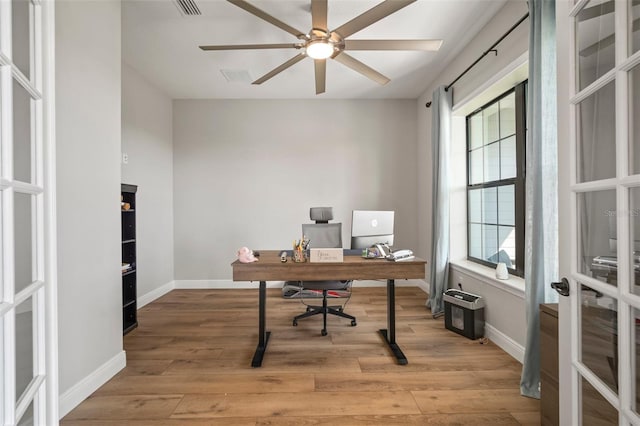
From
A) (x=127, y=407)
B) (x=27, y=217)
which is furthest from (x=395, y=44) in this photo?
(x=127, y=407)

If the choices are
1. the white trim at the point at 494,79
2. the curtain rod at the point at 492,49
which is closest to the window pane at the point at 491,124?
the white trim at the point at 494,79

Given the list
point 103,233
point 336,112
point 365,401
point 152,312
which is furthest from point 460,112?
point 152,312

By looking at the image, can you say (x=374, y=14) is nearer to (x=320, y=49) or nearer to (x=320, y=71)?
(x=320, y=49)

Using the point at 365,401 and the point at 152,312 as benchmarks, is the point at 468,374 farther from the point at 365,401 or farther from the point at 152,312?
the point at 152,312

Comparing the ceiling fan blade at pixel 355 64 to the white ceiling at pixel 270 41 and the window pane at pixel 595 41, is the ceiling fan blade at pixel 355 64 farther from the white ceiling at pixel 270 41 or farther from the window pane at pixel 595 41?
the window pane at pixel 595 41

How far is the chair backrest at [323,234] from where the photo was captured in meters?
3.12

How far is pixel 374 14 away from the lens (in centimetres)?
181

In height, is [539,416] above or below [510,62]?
below

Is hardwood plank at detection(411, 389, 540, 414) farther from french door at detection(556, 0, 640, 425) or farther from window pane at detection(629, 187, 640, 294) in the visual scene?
window pane at detection(629, 187, 640, 294)

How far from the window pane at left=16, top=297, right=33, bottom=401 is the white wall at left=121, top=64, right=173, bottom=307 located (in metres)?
2.58

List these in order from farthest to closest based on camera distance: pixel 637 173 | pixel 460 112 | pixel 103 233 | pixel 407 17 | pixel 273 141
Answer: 1. pixel 273 141
2. pixel 460 112
3. pixel 407 17
4. pixel 103 233
5. pixel 637 173

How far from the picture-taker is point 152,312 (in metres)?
3.37

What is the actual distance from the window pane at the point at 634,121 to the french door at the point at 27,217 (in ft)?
6.29

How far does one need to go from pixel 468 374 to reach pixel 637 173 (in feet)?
5.97
